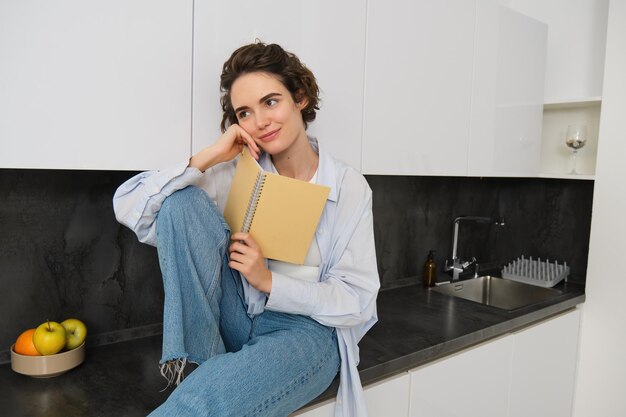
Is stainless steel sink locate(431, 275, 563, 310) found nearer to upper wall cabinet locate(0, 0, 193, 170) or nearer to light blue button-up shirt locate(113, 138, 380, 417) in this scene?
light blue button-up shirt locate(113, 138, 380, 417)

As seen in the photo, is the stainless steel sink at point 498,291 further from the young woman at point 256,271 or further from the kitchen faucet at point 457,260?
the young woman at point 256,271

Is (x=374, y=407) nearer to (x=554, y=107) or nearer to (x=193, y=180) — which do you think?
(x=193, y=180)

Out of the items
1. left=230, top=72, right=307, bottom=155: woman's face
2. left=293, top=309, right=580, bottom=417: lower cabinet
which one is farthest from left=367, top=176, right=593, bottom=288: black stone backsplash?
left=230, top=72, right=307, bottom=155: woman's face

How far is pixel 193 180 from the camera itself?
105cm

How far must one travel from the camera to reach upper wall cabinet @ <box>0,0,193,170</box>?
89cm

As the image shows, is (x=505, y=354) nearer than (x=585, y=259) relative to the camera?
Yes

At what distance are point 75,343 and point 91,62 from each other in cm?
70

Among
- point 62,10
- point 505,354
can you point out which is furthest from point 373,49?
point 505,354

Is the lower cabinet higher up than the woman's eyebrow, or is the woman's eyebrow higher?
the woman's eyebrow

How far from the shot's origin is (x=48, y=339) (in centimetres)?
117

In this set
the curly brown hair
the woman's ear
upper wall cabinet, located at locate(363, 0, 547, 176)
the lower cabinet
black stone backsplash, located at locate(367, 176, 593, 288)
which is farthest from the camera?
black stone backsplash, located at locate(367, 176, 593, 288)

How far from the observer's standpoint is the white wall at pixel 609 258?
1.96 metres

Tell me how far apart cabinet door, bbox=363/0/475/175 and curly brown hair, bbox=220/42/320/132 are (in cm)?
26

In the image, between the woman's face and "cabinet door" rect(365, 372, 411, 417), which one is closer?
the woman's face
